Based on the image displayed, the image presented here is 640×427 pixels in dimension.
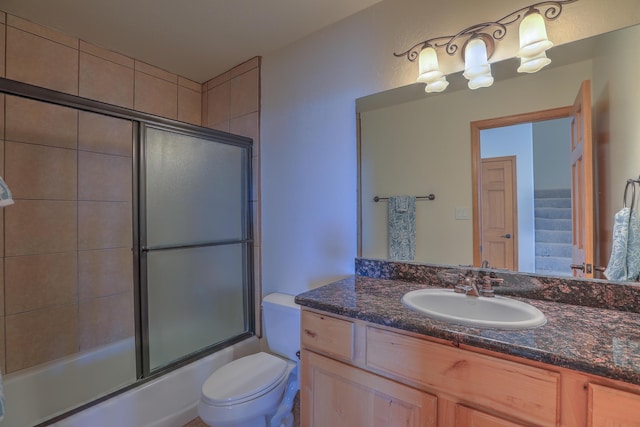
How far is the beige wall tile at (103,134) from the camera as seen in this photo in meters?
1.89

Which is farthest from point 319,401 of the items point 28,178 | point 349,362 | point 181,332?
point 28,178

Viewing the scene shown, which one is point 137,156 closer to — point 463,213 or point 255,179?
point 255,179

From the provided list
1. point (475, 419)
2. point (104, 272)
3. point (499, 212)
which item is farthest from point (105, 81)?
point (475, 419)

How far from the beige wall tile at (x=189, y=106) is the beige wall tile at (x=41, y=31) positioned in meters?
0.70

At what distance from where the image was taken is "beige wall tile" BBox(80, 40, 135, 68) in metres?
1.87

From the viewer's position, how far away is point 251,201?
7.04 feet

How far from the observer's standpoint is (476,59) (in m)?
1.23

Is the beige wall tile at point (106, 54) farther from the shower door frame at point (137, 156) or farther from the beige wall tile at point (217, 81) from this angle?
the shower door frame at point (137, 156)

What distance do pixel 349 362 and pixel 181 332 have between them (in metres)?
1.20

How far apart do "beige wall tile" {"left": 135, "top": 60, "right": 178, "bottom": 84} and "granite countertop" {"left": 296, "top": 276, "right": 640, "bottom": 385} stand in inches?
82.4

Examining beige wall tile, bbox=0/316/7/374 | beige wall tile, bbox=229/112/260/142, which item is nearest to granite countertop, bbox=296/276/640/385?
beige wall tile, bbox=229/112/260/142

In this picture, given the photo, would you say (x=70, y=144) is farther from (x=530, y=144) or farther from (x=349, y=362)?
(x=530, y=144)

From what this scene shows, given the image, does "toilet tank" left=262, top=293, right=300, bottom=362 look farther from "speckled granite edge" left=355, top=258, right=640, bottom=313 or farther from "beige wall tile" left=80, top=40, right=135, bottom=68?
→ "beige wall tile" left=80, top=40, right=135, bottom=68

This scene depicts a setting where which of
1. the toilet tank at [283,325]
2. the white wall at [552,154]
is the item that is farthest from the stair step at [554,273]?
the toilet tank at [283,325]
